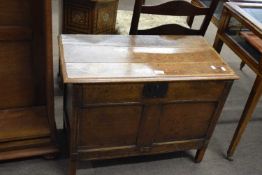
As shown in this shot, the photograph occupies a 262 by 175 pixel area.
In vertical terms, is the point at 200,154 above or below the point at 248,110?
below

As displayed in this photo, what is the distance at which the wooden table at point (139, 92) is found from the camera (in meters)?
1.36

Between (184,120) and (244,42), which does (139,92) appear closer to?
(184,120)

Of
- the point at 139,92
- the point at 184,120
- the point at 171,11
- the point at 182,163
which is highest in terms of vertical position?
the point at 171,11

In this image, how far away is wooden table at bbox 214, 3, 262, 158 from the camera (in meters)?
1.61

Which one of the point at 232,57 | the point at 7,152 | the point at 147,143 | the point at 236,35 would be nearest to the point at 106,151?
the point at 147,143

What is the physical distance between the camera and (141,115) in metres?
1.49

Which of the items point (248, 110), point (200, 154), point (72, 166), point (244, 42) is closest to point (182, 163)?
point (200, 154)

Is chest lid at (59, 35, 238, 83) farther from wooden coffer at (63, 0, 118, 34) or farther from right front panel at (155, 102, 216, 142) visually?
wooden coffer at (63, 0, 118, 34)

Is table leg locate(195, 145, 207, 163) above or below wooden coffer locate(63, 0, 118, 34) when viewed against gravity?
below

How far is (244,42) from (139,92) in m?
0.72

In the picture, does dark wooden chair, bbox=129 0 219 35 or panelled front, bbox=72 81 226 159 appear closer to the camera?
panelled front, bbox=72 81 226 159

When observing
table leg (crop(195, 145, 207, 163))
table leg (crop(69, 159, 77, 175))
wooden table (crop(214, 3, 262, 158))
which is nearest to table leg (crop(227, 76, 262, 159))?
wooden table (crop(214, 3, 262, 158))

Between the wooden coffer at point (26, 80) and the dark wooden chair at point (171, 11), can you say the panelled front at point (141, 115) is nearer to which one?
the wooden coffer at point (26, 80)

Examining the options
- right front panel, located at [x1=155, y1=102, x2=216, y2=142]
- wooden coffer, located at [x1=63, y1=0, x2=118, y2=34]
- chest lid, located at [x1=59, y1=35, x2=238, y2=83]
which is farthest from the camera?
wooden coffer, located at [x1=63, y1=0, x2=118, y2=34]
